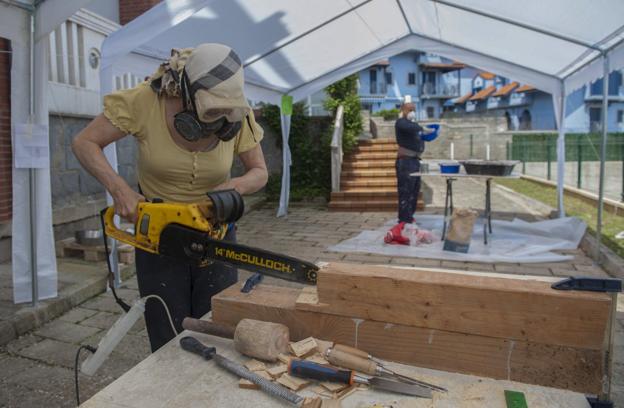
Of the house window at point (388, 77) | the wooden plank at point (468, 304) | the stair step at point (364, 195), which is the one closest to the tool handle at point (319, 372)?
the wooden plank at point (468, 304)

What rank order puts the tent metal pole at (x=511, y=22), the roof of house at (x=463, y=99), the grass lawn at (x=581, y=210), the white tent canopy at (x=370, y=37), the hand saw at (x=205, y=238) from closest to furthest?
1. the hand saw at (x=205, y=238)
2. the white tent canopy at (x=370, y=37)
3. the tent metal pole at (x=511, y=22)
4. the grass lawn at (x=581, y=210)
5. the roof of house at (x=463, y=99)

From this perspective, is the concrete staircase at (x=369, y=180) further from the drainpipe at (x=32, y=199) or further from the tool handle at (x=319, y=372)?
the tool handle at (x=319, y=372)

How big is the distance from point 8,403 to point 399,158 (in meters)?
5.62

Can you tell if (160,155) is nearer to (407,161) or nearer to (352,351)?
(352,351)

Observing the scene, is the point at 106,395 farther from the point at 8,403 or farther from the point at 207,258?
the point at 8,403

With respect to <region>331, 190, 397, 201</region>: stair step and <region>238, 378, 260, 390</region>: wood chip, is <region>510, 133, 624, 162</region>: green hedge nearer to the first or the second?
<region>331, 190, 397, 201</region>: stair step

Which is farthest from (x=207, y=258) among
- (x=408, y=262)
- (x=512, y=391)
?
(x=408, y=262)

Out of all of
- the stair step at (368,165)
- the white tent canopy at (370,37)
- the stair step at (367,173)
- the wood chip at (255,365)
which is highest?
the white tent canopy at (370,37)

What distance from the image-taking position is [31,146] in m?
3.76

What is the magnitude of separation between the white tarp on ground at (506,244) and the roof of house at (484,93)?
46.8 meters

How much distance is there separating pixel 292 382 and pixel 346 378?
0.16m

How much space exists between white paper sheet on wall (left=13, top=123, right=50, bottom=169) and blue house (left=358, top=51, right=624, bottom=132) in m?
33.5

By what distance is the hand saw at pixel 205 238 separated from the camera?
154 centimetres

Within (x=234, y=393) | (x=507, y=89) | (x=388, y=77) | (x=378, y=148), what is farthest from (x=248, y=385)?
(x=388, y=77)
